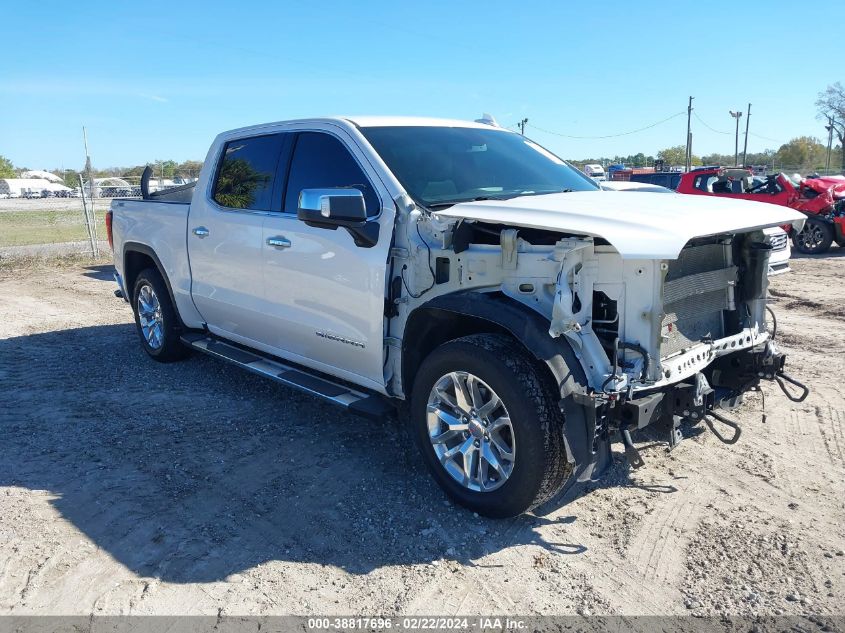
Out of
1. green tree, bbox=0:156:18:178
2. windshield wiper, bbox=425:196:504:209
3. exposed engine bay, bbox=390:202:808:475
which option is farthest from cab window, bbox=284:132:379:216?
green tree, bbox=0:156:18:178

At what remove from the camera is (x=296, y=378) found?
4.76 metres

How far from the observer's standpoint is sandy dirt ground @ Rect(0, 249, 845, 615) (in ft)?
10.0

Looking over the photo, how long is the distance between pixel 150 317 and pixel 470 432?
431cm

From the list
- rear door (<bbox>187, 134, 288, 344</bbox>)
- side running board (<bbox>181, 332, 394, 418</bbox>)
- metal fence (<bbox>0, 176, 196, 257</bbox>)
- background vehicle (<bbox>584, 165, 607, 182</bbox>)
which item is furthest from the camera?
metal fence (<bbox>0, 176, 196, 257</bbox>)

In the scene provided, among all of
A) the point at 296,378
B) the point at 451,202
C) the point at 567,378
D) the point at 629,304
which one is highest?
the point at 451,202

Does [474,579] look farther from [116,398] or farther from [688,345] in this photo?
[116,398]

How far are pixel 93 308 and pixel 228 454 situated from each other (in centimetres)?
635

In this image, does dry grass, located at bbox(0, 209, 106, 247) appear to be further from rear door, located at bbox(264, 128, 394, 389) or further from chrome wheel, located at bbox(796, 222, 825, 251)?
chrome wheel, located at bbox(796, 222, 825, 251)

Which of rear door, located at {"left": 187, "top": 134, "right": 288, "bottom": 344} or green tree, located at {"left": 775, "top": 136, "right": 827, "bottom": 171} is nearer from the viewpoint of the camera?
rear door, located at {"left": 187, "top": 134, "right": 288, "bottom": 344}

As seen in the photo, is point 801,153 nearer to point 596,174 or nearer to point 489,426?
point 596,174

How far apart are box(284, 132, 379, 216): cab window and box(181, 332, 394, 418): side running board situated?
1.13m

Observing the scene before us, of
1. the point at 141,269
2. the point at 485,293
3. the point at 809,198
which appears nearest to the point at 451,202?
the point at 485,293

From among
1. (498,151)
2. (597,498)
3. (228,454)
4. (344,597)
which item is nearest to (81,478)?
(228,454)

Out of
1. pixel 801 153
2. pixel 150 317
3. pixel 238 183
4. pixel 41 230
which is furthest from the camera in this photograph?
pixel 801 153
